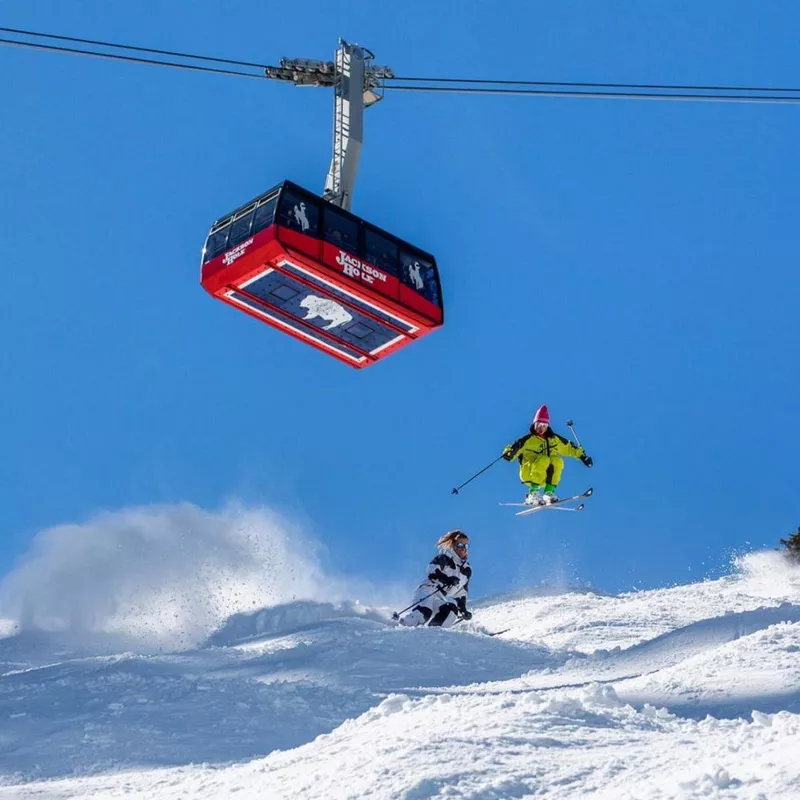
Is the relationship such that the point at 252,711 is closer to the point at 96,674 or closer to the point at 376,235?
the point at 96,674

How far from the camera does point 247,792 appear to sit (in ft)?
36.2

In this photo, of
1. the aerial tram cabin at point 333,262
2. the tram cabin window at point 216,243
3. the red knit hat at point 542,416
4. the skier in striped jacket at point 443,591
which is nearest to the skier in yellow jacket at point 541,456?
the red knit hat at point 542,416

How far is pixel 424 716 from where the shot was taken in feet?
39.8

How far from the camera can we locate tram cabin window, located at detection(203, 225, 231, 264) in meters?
21.1

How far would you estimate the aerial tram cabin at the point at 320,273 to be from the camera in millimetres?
19906

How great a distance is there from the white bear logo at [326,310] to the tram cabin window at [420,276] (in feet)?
3.59

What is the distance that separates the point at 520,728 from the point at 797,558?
26366mm

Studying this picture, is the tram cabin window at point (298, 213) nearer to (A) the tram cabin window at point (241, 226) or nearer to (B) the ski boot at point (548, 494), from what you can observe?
(A) the tram cabin window at point (241, 226)

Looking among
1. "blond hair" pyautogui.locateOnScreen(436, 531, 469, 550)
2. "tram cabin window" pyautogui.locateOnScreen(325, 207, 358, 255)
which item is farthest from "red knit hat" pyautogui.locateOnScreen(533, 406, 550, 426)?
"tram cabin window" pyautogui.locateOnScreen(325, 207, 358, 255)

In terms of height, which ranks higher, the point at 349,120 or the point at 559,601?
the point at 349,120

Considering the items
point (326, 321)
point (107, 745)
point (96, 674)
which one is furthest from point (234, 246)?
point (107, 745)

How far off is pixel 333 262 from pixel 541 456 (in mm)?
7943

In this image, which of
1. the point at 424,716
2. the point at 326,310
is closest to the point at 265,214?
the point at 326,310

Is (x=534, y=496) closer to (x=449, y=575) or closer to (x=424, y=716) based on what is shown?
(x=449, y=575)
